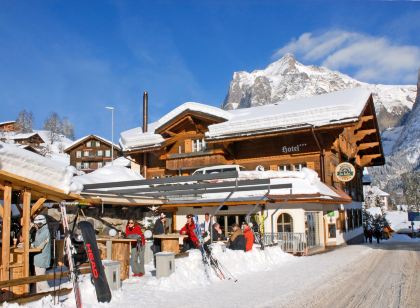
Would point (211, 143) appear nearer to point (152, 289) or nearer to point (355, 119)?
point (355, 119)

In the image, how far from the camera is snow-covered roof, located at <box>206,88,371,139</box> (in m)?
23.2

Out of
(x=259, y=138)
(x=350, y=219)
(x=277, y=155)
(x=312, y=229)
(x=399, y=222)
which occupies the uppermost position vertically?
(x=259, y=138)

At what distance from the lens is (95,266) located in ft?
29.1

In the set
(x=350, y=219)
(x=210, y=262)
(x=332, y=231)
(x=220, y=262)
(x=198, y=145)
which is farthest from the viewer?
(x=350, y=219)

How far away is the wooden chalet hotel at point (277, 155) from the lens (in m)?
20.5

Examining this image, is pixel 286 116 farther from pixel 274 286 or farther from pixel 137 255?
pixel 137 255

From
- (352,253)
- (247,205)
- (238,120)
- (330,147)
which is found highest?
(238,120)

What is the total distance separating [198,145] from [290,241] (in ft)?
36.8

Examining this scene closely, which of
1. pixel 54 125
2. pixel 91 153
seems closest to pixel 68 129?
pixel 54 125

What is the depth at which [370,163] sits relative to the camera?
39.5 metres

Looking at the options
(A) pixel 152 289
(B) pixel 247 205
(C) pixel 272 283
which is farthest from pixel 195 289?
(B) pixel 247 205

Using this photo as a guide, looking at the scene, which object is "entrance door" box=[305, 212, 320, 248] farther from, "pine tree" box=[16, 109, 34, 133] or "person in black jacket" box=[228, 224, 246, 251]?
"pine tree" box=[16, 109, 34, 133]

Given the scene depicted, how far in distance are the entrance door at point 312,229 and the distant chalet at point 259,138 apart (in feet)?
10.6

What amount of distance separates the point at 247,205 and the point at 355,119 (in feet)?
23.0
